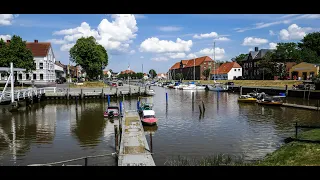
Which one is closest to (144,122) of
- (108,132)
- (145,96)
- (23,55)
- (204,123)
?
(108,132)

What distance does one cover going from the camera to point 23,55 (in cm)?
6303

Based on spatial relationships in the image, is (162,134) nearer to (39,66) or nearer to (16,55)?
(16,55)

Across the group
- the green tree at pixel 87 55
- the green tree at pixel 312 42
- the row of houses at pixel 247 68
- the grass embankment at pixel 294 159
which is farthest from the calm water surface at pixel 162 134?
the green tree at pixel 312 42

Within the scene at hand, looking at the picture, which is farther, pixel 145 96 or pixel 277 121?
pixel 145 96

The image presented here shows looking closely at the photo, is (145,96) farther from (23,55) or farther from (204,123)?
(204,123)

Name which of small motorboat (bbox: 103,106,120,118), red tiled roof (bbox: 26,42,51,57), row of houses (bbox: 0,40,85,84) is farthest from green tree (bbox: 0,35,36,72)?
small motorboat (bbox: 103,106,120,118)

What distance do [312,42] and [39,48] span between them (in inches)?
3958

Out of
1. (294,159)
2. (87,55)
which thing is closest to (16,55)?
(87,55)

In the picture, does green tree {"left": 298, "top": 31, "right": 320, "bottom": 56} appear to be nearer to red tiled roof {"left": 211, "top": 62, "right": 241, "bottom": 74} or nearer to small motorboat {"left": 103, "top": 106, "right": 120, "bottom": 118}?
red tiled roof {"left": 211, "top": 62, "right": 241, "bottom": 74}
